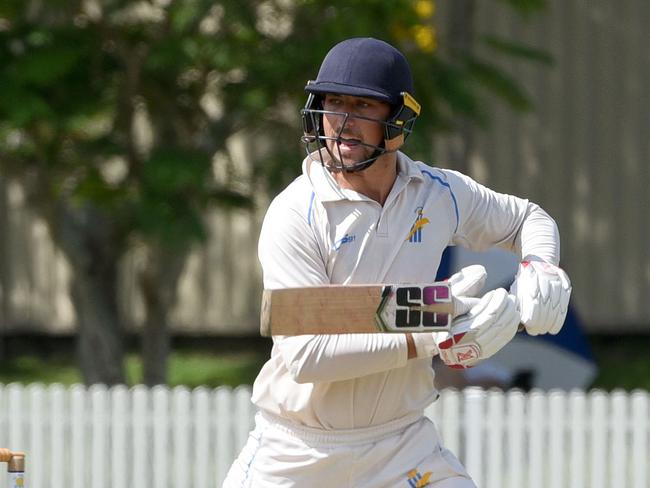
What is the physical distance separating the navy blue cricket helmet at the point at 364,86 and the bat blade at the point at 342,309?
18.3 inches

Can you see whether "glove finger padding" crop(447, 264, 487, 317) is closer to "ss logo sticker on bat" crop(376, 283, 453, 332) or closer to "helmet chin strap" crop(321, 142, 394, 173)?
"ss logo sticker on bat" crop(376, 283, 453, 332)

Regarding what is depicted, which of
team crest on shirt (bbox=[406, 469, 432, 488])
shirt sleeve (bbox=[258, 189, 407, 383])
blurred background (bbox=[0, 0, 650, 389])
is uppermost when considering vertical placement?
blurred background (bbox=[0, 0, 650, 389])

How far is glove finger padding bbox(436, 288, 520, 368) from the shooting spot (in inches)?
119

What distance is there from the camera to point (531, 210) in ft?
11.9

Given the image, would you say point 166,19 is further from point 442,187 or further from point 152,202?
point 442,187

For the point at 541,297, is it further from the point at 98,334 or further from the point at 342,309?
the point at 98,334

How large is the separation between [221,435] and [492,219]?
395 cm

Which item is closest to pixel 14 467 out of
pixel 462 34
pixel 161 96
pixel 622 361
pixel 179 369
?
pixel 161 96

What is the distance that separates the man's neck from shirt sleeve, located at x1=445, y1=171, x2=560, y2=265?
217 millimetres

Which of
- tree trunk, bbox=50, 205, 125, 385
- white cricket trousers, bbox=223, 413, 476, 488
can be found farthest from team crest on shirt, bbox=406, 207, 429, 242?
tree trunk, bbox=50, 205, 125, 385

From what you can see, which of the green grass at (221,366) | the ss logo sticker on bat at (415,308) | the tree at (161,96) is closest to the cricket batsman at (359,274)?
the ss logo sticker on bat at (415,308)

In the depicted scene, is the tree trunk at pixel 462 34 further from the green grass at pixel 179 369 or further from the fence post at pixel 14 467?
the fence post at pixel 14 467

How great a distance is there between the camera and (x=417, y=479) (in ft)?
11.2

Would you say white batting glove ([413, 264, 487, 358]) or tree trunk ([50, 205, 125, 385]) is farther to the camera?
tree trunk ([50, 205, 125, 385])
